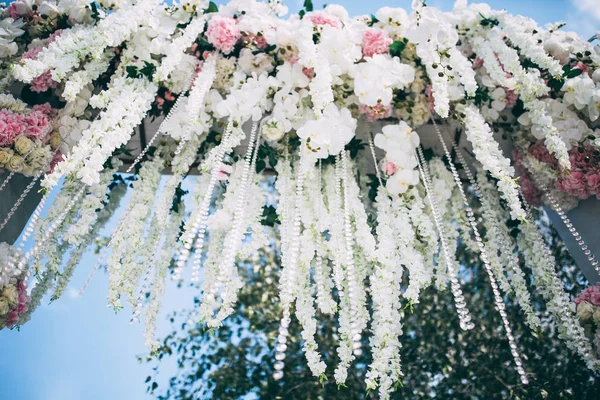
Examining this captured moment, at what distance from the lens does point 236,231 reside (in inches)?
90.0

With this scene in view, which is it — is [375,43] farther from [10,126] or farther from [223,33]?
[10,126]

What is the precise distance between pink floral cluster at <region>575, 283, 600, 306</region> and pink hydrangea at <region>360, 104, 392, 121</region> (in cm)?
134

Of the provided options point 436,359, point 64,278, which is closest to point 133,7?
point 64,278

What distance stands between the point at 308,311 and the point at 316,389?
3.87 meters

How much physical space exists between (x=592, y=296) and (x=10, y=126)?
296 cm

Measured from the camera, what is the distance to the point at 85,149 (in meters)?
2.07

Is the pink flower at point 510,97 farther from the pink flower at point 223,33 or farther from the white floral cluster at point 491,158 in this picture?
the pink flower at point 223,33

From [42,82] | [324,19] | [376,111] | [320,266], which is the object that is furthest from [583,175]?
[42,82]

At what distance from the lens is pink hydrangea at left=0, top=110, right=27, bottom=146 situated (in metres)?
2.30

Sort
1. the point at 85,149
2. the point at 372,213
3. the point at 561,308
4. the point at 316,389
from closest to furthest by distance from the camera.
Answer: the point at 85,149 < the point at 561,308 < the point at 372,213 < the point at 316,389

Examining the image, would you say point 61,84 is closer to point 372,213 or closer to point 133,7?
point 133,7

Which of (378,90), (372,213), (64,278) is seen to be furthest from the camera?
(372,213)

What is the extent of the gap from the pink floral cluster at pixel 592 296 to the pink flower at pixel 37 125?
9.35 feet

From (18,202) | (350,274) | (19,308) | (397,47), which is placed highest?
(397,47)
